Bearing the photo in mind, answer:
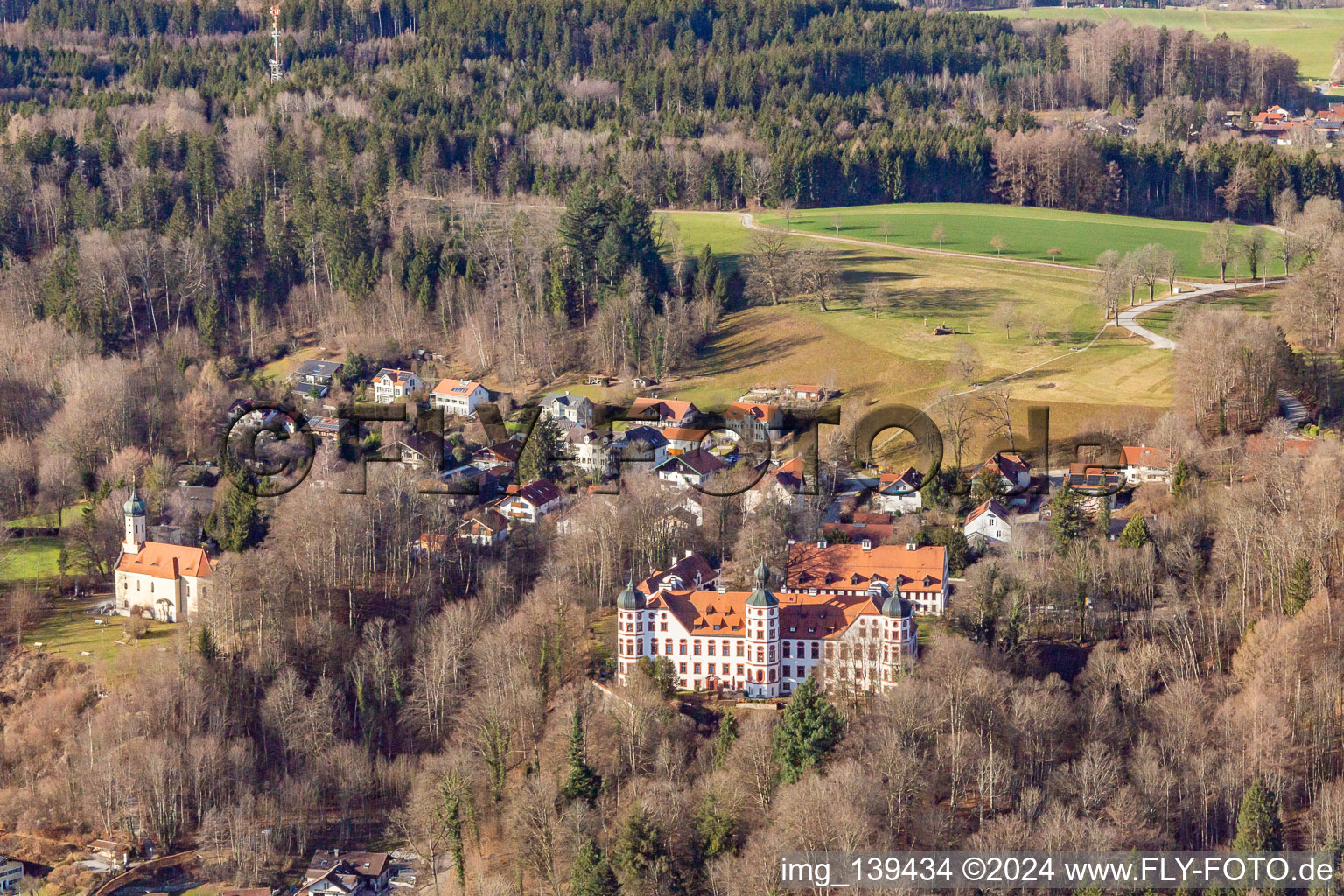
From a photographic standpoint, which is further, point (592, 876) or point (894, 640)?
point (894, 640)

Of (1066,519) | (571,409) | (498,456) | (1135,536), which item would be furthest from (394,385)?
(1135,536)

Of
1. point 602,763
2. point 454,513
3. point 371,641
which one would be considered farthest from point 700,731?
point 454,513

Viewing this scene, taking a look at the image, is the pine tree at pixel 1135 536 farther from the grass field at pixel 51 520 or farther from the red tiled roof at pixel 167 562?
the grass field at pixel 51 520

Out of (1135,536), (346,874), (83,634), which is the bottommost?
(346,874)

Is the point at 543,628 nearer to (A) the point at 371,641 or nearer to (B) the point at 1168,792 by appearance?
(A) the point at 371,641

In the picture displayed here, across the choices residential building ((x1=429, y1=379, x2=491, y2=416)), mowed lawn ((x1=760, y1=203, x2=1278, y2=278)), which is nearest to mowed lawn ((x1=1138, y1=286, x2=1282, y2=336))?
mowed lawn ((x1=760, y1=203, x2=1278, y2=278))

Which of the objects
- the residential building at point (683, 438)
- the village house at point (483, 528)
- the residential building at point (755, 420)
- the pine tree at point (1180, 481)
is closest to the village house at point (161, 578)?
the village house at point (483, 528)

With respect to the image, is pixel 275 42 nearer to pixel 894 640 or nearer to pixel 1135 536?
pixel 1135 536
